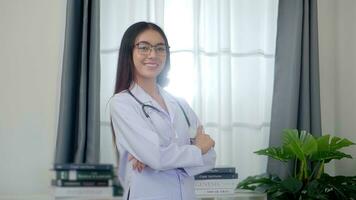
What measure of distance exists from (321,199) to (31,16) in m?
2.03

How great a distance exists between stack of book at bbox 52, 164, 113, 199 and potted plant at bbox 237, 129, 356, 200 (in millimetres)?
884

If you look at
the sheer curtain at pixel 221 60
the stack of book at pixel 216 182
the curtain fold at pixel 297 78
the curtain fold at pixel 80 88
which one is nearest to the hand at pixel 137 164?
→ the stack of book at pixel 216 182

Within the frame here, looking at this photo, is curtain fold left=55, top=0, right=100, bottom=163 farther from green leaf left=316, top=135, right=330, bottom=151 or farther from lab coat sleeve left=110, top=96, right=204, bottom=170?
green leaf left=316, top=135, right=330, bottom=151

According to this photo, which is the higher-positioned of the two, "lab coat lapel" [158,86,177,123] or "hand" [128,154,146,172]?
"lab coat lapel" [158,86,177,123]

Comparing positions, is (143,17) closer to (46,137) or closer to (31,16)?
(31,16)

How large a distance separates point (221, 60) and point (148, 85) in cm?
119

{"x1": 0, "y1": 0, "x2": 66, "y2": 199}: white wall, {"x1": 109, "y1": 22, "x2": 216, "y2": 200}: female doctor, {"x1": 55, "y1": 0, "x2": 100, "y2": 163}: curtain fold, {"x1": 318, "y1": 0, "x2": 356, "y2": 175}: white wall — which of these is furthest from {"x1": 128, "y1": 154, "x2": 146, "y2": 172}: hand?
{"x1": 318, "y1": 0, "x2": 356, "y2": 175}: white wall

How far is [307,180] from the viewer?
203 centimetres

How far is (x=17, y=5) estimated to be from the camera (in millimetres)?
2258

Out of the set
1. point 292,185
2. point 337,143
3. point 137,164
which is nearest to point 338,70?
point 337,143

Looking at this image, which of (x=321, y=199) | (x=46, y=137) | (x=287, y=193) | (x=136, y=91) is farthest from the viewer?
(x=46, y=137)

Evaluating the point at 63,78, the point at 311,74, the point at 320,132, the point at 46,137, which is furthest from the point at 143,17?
the point at 320,132

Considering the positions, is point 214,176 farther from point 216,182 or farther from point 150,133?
point 150,133

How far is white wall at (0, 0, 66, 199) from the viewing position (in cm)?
220
